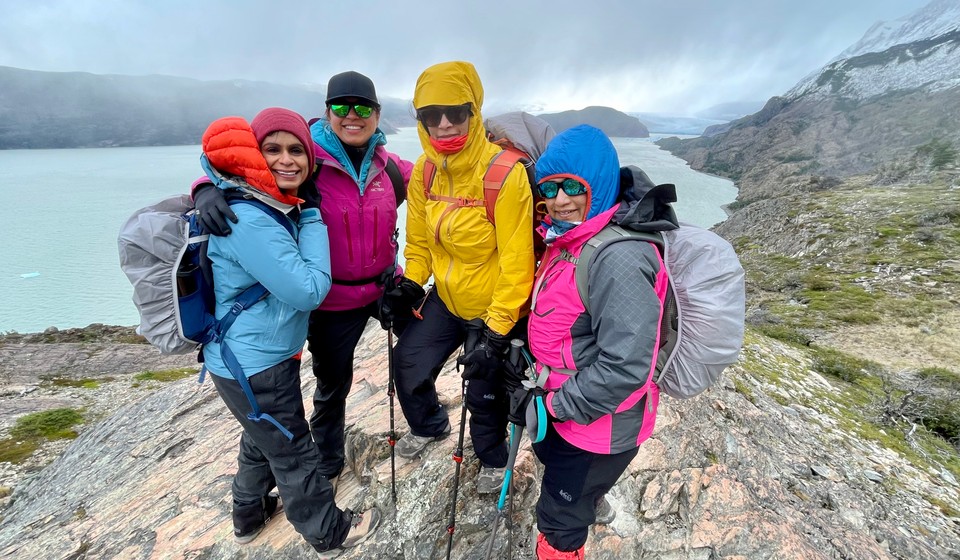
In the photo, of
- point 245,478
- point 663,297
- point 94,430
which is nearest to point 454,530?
point 245,478

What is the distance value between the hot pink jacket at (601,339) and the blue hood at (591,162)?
130 millimetres

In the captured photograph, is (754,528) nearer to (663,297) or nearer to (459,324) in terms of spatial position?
(663,297)

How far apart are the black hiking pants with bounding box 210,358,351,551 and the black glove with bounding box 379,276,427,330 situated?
86 cm

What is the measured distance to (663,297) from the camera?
275 cm

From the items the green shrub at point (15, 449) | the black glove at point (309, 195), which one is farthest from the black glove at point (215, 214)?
the green shrub at point (15, 449)

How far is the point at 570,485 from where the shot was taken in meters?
3.18

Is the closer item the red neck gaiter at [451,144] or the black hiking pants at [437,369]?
the red neck gaiter at [451,144]

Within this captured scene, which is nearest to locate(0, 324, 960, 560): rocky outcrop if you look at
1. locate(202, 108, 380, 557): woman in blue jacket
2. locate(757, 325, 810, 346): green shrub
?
locate(202, 108, 380, 557): woman in blue jacket

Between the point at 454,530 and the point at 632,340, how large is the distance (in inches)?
115

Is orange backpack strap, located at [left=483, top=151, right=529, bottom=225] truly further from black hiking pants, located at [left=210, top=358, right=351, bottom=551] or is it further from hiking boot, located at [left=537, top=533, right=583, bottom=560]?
hiking boot, located at [left=537, top=533, right=583, bottom=560]

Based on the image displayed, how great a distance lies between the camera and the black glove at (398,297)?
13.2 feet

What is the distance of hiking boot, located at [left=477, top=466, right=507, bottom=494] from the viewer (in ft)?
14.2

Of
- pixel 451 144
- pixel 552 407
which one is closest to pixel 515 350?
pixel 552 407

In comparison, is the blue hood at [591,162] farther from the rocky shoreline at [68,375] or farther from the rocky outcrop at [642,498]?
the rocky shoreline at [68,375]
